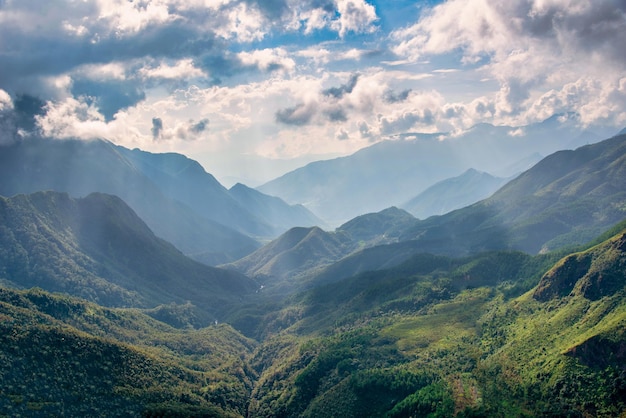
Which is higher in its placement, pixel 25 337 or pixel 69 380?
pixel 25 337

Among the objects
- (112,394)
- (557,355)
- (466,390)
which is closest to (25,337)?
(112,394)

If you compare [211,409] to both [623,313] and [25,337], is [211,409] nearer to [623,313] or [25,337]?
[25,337]

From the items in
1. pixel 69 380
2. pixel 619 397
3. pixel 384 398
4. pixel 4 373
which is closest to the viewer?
pixel 619 397

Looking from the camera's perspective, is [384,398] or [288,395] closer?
[384,398]

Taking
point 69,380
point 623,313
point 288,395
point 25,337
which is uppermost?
point 25,337

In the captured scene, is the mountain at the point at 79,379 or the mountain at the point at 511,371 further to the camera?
the mountain at the point at 79,379

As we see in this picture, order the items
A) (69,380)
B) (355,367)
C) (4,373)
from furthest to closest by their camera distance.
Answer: (355,367), (69,380), (4,373)

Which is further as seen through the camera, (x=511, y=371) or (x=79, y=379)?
(x=511, y=371)

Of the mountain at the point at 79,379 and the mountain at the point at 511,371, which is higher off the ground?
the mountain at the point at 79,379

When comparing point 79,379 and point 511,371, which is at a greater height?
point 79,379

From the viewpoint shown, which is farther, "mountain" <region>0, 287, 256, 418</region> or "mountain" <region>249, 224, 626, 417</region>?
"mountain" <region>0, 287, 256, 418</region>

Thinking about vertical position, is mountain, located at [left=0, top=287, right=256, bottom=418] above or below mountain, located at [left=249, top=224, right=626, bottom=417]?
above
